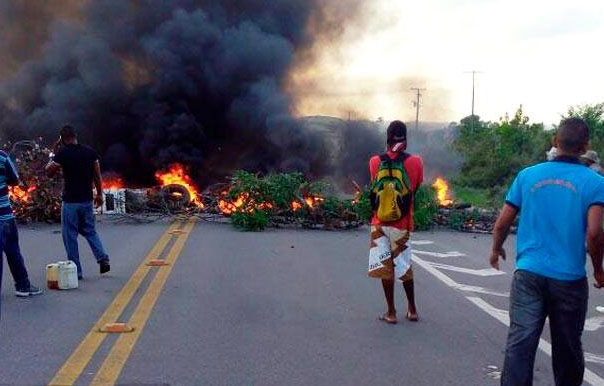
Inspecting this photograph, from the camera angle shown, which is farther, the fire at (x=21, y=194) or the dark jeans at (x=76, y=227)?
the fire at (x=21, y=194)

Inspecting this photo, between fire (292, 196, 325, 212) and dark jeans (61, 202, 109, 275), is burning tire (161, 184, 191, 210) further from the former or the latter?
dark jeans (61, 202, 109, 275)

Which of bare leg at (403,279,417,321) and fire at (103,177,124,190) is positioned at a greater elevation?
bare leg at (403,279,417,321)

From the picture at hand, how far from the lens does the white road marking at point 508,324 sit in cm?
532

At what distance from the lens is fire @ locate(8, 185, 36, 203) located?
1499cm

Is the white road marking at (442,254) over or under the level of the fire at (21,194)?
under

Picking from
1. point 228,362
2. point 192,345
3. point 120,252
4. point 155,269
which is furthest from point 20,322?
point 120,252

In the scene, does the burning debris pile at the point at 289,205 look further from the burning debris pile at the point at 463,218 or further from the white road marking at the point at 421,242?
the burning debris pile at the point at 463,218

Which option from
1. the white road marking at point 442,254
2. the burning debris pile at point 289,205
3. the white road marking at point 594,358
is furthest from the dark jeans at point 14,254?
the burning debris pile at point 289,205

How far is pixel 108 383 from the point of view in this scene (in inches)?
196

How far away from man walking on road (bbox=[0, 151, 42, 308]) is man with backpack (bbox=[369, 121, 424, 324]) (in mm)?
3538

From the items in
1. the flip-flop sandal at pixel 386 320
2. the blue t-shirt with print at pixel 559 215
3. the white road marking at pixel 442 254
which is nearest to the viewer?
the blue t-shirt with print at pixel 559 215

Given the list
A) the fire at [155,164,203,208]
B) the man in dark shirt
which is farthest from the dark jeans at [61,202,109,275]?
the fire at [155,164,203,208]

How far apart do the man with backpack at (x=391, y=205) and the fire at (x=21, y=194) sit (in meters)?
10.3

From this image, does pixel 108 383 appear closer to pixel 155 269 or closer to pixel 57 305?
pixel 57 305
